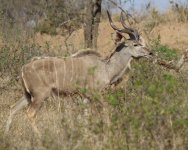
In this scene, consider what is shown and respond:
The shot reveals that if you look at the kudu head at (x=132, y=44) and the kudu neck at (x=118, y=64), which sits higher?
the kudu head at (x=132, y=44)

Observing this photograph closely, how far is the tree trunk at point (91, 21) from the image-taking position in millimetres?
10484

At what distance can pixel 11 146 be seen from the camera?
17.8ft

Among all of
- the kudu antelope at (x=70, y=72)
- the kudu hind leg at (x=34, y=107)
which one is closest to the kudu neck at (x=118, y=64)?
the kudu antelope at (x=70, y=72)

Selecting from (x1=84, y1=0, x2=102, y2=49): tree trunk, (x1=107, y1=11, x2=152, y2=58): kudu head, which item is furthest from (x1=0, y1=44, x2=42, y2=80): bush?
(x1=107, y1=11, x2=152, y2=58): kudu head

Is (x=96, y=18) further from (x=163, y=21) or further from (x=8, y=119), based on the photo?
(x=163, y=21)

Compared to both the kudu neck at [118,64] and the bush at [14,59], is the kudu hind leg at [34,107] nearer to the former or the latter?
the kudu neck at [118,64]

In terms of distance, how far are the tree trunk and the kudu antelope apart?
10.1 ft

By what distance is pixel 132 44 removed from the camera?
24.1 feet

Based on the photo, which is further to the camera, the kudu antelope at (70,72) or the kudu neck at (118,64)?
the kudu neck at (118,64)

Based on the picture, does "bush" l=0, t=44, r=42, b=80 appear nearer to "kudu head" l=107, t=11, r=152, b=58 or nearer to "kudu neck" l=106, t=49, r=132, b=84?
"kudu neck" l=106, t=49, r=132, b=84

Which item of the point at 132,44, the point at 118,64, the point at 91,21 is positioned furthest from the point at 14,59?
the point at 132,44

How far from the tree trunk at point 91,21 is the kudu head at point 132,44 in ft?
10.1

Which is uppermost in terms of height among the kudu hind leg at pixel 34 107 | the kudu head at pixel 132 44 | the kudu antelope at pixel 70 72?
the kudu head at pixel 132 44

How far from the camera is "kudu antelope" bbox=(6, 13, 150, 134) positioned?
22.5ft
